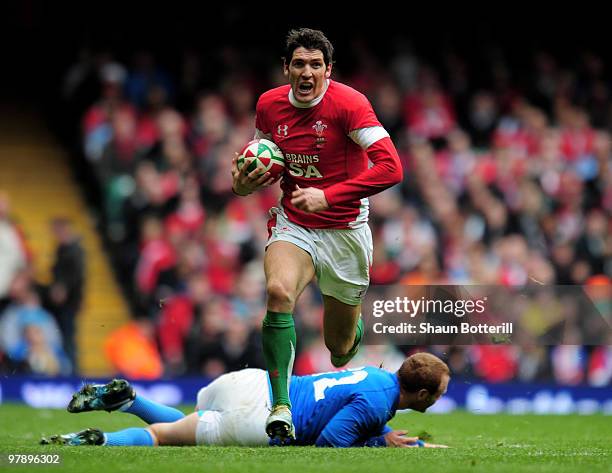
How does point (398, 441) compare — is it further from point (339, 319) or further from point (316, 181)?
point (316, 181)

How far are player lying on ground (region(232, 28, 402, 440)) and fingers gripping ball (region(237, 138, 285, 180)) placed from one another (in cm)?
4

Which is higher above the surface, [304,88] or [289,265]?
[304,88]

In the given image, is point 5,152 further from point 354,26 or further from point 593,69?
point 593,69

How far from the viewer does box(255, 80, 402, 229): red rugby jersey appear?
7734 mm

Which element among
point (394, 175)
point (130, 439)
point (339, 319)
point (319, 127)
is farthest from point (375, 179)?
point (130, 439)

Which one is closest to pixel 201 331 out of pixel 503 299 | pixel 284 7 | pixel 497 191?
pixel 503 299

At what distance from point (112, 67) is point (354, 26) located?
152 inches

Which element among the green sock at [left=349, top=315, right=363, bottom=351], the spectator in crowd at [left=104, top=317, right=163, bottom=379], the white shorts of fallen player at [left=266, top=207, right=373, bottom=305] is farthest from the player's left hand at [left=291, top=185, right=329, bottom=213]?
the spectator in crowd at [left=104, top=317, right=163, bottom=379]

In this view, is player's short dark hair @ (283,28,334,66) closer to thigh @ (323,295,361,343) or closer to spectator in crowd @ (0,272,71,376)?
thigh @ (323,295,361,343)

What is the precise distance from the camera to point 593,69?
713 inches

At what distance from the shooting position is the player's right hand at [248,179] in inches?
303

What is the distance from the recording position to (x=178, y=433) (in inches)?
299

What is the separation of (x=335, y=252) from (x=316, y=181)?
0.47 m

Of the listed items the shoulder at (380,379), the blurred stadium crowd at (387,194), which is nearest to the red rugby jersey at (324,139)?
the shoulder at (380,379)
